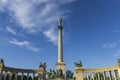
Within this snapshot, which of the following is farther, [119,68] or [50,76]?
[50,76]

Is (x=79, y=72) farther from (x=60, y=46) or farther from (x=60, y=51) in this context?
(x=60, y=46)

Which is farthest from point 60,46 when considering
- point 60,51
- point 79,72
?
point 79,72

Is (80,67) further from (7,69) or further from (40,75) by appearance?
(7,69)

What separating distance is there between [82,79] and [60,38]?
18.7 meters

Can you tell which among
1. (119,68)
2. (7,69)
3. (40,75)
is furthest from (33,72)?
(119,68)

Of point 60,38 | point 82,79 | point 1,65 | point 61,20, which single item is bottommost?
point 82,79

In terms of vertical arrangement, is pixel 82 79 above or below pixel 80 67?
below

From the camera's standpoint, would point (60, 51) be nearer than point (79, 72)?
No

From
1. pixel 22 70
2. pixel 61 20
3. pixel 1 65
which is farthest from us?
pixel 61 20

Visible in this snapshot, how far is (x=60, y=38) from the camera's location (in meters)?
72.9

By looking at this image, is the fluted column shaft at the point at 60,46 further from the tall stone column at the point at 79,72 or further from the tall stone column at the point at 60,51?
the tall stone column at the point at 79,72

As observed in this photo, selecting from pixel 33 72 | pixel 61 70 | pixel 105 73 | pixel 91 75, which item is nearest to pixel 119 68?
pixel 105 73

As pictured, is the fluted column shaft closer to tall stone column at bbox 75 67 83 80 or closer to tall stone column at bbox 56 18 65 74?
tall stone column at bbox 56 18 65 74

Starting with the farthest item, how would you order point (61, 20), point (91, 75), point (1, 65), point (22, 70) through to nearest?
point (61, 20) → point (91, 75) → point (22, 70) → point (1, 65)
